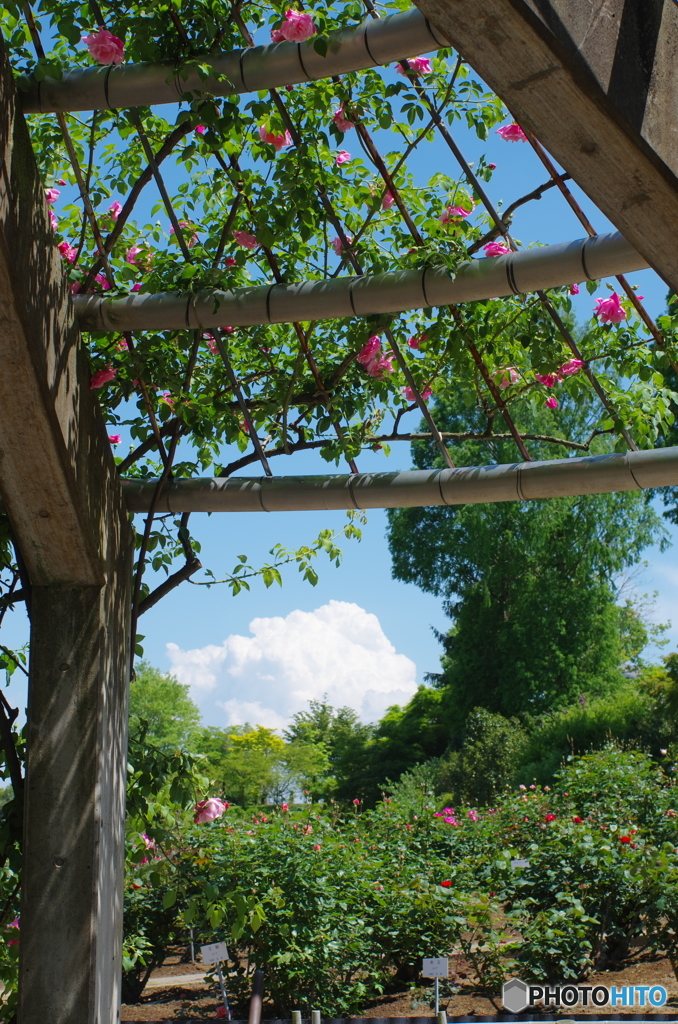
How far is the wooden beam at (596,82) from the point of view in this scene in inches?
36.8

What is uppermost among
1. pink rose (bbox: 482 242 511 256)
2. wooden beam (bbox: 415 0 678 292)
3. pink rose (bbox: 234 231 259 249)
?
pink rose (bbox: 234 231 259 249)

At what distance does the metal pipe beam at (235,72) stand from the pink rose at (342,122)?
0.35 meters

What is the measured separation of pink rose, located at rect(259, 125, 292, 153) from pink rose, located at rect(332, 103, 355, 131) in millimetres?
142

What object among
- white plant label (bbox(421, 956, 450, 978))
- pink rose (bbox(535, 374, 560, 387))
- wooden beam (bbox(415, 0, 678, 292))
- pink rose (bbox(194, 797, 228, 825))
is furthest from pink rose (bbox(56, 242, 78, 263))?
white plant label (bbox(421, 956, 450, 978))

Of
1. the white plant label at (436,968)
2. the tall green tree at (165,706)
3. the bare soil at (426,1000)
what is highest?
the tall green tree at (165,706)

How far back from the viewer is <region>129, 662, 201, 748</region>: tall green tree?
949 inches

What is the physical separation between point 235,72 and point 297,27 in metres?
0.18

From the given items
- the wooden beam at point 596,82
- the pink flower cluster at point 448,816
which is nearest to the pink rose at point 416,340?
the wooden beam at point 596,82

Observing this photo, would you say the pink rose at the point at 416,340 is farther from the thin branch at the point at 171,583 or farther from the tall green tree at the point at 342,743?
the tall green tree at the point at 342,743

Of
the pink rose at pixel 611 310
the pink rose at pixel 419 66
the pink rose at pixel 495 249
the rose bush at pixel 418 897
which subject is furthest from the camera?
the rose bush at pixel 418 897

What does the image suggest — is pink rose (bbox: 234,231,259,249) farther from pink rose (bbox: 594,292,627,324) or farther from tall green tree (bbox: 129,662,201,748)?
tall green tree (bbox: 129,662,201,748)

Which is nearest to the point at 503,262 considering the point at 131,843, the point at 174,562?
the point at 174,562

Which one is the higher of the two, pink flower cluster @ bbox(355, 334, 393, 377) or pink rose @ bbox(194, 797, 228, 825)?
pink flower cluster @ bbox(355, 334, 393, 377)

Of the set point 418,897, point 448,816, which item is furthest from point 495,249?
point 448,816
